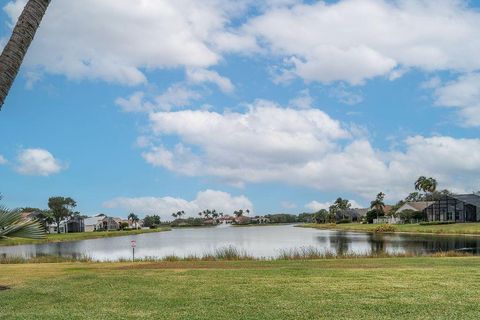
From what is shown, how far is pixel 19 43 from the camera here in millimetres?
5949

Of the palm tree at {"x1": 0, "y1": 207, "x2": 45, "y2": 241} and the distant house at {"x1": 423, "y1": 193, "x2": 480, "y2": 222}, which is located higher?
the palm tree at {"x1": 0, "y1": 207, "x2": 45, "y2": 241}

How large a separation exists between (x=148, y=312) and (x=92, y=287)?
4683mm

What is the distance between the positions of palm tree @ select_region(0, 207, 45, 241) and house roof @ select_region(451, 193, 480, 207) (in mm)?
98385

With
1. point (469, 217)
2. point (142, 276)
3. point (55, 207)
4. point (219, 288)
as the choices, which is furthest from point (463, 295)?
point (55, 207)

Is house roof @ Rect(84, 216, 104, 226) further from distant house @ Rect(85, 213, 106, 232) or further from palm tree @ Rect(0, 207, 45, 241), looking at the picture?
palm tree @ Rect(0, 207, 45, 241)

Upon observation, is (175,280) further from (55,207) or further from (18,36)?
(55,207)

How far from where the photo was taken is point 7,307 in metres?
12.9

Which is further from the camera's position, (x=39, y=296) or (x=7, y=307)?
(x=39, y=296)

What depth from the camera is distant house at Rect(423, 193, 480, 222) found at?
3839 inches

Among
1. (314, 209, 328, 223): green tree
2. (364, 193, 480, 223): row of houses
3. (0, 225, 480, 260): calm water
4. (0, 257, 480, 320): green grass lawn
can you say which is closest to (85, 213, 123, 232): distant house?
(314, 209, 328, 223): green tree

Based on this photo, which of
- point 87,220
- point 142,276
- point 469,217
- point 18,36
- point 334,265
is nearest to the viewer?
point 18,36

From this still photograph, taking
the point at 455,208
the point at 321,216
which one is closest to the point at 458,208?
the point at 455,208

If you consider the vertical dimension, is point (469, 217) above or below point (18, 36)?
below

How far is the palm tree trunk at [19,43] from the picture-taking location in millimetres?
5785
